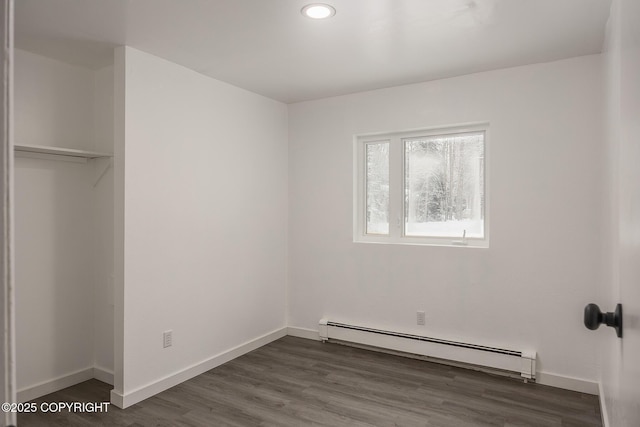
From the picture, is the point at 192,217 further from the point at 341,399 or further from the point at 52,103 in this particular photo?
the point at 341,399

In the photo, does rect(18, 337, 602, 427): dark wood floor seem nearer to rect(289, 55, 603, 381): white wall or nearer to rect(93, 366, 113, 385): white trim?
rect(93, 366, 113, 385): white trim

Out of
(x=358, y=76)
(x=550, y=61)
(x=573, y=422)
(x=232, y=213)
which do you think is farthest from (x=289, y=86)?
(x=573, y=422)

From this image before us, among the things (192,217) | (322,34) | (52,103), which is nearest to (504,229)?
(322,34)

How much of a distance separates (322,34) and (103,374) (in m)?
3.13

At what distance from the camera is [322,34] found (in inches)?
107

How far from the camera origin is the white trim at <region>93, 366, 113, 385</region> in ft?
10.8

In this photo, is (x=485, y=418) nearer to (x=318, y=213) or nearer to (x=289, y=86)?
(x=318, y=213)

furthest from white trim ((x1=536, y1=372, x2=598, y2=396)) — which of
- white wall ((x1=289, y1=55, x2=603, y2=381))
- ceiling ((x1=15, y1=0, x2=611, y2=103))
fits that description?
ceiling ((x1=15, y1=0, x2=611, y2=103))

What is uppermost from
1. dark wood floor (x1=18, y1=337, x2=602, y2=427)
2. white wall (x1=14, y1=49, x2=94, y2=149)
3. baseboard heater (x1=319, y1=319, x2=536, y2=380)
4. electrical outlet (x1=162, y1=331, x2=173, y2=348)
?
white wall (x1=14, y1=49, x2=94, y2=149)

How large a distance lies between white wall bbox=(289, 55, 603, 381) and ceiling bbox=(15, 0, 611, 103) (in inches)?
11.4

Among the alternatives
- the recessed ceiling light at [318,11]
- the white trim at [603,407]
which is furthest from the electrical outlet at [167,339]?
the white trim at [603,407]

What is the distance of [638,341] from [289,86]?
3.44 metres

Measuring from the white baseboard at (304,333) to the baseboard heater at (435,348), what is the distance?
145 millimetres

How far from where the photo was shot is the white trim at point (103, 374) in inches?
130
